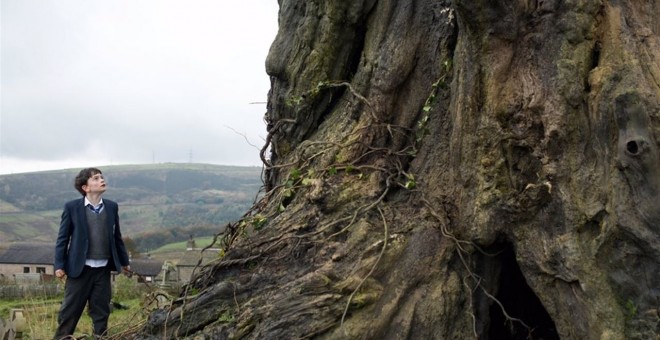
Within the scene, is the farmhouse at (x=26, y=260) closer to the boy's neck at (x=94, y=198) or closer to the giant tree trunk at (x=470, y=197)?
the boy's neck at (x=94, y=198)

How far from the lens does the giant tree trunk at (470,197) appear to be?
6.00 m

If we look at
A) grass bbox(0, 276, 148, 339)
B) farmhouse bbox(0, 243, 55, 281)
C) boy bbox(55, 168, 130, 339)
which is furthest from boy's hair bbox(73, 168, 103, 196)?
farmhouse bbox(0, 243, 55, 281)

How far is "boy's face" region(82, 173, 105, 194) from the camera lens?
891 centimetres

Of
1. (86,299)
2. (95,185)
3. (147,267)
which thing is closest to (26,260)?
(147,267)

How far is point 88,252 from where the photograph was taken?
29.4ft

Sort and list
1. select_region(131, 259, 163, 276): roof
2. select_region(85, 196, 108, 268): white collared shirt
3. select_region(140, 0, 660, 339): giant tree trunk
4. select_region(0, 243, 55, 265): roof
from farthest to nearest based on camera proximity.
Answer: select_region(0, 243, 55, 265): roof → select_region(131, 259, 163, 276): roof → select_region(85, 196, 108, 268): white collared shirt → select_region(140, 0, 660, 339): giant tree trunk

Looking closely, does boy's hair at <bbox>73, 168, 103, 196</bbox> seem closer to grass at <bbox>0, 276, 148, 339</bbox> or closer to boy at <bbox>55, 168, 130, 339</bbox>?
boy at <bbox>55, 168, 130, 339</bbox>

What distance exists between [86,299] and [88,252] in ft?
2.17

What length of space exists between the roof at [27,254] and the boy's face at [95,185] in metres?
58.8

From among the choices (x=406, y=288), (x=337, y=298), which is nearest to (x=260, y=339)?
(x=337, y=298)

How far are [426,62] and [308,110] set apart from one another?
1.83 m

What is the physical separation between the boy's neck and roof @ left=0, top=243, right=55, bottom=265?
2309 inches

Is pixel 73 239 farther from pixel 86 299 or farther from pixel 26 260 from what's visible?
pixel 26 260

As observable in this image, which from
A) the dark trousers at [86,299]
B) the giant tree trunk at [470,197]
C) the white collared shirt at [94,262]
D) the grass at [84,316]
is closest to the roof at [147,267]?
the grass at [84,316]
